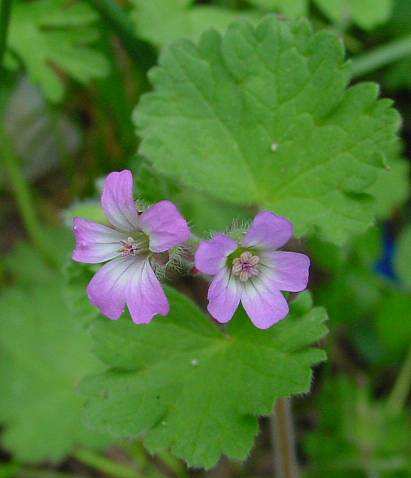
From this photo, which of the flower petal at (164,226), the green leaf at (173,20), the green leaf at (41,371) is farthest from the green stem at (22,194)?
the flower petal at (164,226)

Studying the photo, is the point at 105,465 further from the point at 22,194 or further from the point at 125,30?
the point at 125,30

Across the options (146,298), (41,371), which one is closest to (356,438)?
A: (41,371)

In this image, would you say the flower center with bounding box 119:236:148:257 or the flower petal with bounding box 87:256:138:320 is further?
the flower center with bounding box 119:236:148:257

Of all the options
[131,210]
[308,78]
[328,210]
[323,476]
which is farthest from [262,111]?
[323,476]

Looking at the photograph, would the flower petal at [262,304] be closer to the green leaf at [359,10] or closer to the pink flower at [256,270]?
the pink flower at [256,270]

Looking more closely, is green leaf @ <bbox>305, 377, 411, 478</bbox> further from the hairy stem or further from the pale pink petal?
the pale pink petal

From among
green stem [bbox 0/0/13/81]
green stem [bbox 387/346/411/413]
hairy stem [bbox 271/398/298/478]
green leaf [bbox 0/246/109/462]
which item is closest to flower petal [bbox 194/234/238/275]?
hairy stem [bbox 271/398/298/478]
